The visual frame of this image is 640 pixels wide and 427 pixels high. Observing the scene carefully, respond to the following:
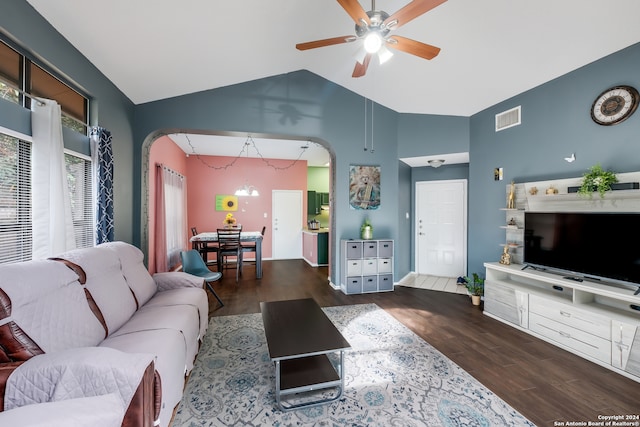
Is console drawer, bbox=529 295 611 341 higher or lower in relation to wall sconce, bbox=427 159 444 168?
lower

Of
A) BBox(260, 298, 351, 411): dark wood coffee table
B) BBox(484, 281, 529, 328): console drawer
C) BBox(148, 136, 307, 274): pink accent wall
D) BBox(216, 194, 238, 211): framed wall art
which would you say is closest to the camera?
BBox(260, 298, 351, 411): dark wood coffee table

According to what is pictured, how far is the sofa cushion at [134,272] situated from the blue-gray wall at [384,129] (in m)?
0.75

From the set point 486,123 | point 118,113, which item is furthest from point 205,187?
point 486,123

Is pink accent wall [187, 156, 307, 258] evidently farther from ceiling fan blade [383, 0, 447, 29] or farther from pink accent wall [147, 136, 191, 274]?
ceiling fan blade [383, 0, 447, 29]

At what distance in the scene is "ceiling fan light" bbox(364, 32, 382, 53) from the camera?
6.59 feet

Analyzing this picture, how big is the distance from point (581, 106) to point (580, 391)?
8.94ft

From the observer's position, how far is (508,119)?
144 inches

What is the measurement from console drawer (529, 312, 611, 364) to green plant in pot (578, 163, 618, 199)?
131 centimetres

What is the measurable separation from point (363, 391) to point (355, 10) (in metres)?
2.73

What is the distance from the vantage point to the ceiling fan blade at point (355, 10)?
5.86 feet

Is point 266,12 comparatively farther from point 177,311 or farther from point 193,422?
point 193,422

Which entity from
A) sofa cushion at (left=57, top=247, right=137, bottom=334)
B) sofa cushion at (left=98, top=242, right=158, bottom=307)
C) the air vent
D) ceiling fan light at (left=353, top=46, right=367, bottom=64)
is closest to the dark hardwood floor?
sofa cushion at (left=98, top=242, right=158, bottom=307)

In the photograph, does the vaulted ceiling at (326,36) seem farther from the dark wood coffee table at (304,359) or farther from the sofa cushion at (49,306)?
the dark wood coffee table at (304,359)

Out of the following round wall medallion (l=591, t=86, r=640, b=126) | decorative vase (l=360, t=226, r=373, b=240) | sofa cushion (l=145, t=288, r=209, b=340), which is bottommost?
sofa cushion (l=145, t=288, r=209, b=340)
